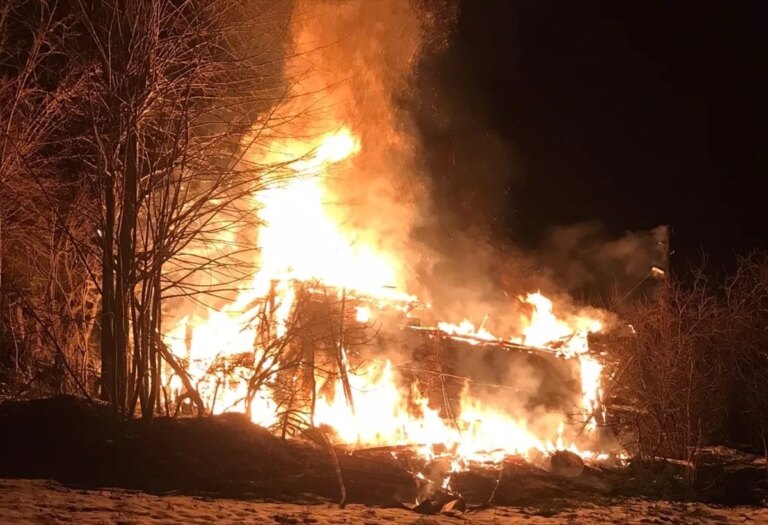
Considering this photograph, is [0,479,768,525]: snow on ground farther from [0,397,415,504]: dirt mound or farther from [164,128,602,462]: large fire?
[164,128,602,462]: large fire

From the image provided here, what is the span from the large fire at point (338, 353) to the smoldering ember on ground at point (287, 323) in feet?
0.16

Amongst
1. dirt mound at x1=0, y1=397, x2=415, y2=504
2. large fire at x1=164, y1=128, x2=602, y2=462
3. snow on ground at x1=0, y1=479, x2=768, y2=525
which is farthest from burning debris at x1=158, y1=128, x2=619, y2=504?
snow on ground at x1=0, y1=479, x2=768, y2=525

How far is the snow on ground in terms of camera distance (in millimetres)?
6332

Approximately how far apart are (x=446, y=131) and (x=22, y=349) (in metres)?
11.0

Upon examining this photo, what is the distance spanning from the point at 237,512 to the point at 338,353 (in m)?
3.58

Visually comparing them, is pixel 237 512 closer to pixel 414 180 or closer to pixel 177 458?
pixel 177 458

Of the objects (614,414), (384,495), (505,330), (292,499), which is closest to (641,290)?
(505,330)

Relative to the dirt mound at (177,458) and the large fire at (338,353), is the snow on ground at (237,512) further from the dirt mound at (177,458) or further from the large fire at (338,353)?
the large fire at (338,353)

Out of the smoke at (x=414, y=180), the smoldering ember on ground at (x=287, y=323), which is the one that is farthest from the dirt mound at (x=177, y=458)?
the smoke at (x=414, y=180)

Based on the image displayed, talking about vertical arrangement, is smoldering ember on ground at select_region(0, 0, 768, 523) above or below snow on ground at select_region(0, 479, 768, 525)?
above

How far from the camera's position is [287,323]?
9875 millimetres

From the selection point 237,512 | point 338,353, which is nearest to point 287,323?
point 338,353

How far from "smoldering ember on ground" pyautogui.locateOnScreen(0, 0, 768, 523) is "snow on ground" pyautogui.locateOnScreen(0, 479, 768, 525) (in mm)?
76

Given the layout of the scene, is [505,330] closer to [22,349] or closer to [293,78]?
[293,78]
